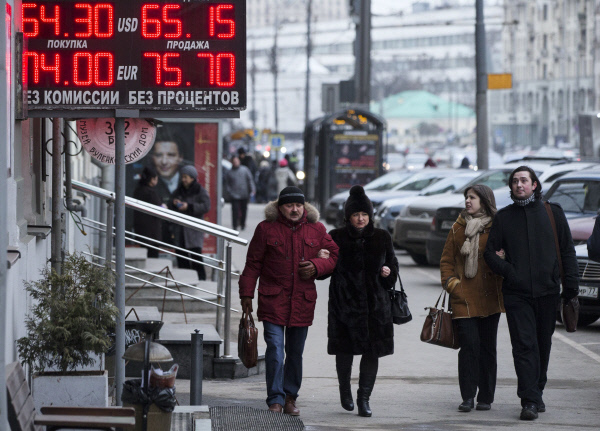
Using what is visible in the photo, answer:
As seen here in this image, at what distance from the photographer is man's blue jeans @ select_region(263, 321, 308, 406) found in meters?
8.67

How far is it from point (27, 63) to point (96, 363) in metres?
2.02

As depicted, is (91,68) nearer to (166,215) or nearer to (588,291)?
(166,215)

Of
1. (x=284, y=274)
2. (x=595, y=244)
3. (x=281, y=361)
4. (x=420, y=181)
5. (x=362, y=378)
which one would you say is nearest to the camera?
(x=284, y=274)

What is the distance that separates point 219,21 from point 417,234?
13.0 m

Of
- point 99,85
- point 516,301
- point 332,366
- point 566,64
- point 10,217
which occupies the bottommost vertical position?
point 332,366

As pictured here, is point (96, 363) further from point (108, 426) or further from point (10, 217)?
point (108, 426)

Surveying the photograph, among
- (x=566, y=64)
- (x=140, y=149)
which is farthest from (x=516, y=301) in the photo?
(x=566, y=64)

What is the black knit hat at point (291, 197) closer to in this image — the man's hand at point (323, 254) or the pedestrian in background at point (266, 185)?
the man's hand at point (323, 254)

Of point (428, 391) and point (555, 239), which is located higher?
point (555, 239)

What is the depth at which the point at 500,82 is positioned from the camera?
27.3 m

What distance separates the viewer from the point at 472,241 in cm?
891

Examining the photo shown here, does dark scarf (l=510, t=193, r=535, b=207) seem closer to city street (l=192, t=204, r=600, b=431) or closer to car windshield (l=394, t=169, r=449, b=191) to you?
city street (l=192, t=204, r=600, b=431)

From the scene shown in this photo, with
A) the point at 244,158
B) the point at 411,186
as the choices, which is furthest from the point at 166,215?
the point at 244,158

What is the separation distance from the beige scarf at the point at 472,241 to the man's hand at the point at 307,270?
112 cm
